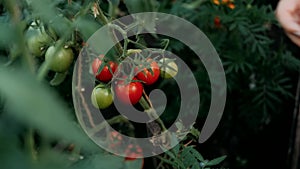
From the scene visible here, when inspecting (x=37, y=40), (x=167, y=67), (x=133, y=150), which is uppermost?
(x=37, y=40)

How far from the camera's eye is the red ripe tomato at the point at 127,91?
761 millimetres

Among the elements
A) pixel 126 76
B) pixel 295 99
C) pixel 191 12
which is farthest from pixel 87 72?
pixel 295 99

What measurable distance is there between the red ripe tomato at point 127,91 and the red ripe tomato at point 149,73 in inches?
0.5

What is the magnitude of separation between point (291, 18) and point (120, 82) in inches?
17.9

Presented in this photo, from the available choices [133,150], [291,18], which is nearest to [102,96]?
[133,150]

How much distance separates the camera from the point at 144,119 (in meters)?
0.93

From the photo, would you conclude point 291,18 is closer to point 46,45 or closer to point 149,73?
point 149,73

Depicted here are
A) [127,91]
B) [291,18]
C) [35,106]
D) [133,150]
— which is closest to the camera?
[35,106]

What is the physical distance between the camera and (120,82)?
0.81 m

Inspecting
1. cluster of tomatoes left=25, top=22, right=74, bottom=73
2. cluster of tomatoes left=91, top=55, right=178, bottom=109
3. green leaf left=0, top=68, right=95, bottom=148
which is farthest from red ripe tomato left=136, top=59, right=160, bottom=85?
green leaf left=0, top=68, right=95, bottom=148

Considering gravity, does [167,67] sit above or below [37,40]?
below

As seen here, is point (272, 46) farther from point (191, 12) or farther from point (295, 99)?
point (191, 12)

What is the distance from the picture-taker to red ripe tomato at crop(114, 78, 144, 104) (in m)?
0.76

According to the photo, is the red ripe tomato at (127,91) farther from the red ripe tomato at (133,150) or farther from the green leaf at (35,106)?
the green leaf at (35,106)
